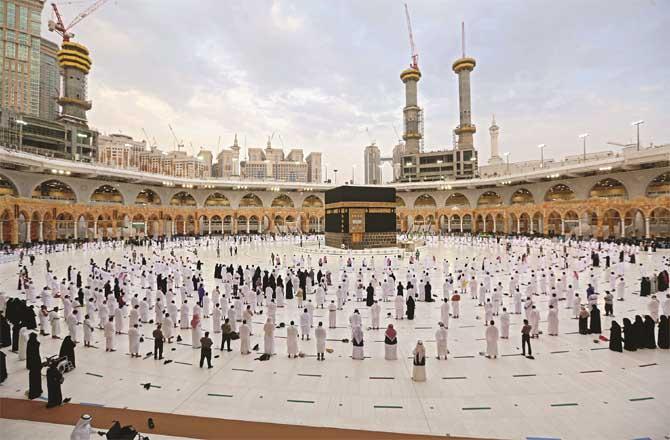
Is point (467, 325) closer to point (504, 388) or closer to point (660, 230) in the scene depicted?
point (504, 388)

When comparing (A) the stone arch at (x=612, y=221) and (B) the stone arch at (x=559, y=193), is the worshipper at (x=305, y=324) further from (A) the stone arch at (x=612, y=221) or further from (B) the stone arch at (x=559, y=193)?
(B) the stone arch at (x=559, y=193)

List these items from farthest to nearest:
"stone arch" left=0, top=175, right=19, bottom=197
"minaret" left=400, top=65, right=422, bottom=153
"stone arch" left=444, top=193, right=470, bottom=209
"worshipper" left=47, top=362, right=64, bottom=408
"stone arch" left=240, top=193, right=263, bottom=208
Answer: "minaret" left=400, top=65, right=422, bottom=153 → "stone arch" left=240, top=193, right=263, bottom=208 → "stone arch" left=444, top=193, right=470, bottom=209 → "stone arch" left=0, top=175, right=19, bottom=197 → "worshipper" left=47, top=362, right=64, bottom=408

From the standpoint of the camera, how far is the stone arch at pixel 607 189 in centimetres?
3497

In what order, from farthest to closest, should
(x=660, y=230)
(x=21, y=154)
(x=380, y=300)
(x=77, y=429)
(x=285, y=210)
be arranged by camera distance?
(x=285, y=210) → (x=660, y=230) → (x=21, y=154) → (x=380, y=300) → (x=77, y=429)

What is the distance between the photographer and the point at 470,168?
198 feet

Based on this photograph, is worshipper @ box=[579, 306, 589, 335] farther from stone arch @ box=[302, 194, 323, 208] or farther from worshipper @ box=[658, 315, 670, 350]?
stone arch @ box=[302, 194, 323, 208]

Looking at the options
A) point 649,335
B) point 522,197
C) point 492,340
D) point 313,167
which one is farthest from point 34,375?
point 313,167

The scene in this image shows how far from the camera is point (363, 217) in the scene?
86.4 feet

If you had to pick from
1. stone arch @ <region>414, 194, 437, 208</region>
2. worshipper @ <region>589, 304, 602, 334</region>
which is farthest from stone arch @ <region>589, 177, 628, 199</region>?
worshipper @ <region>589, 304, 602, 334</region>

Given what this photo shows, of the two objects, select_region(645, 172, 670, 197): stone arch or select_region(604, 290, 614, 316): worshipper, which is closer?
select_region(604, 290, 614, 316): worshipper

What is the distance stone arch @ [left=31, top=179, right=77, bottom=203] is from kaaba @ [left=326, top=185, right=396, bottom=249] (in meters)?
28.7

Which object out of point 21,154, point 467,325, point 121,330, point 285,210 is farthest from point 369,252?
point 21,154

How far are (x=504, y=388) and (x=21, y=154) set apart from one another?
35.3m

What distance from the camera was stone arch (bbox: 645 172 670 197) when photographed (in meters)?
29.5
